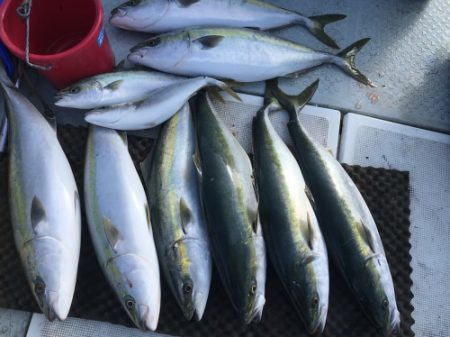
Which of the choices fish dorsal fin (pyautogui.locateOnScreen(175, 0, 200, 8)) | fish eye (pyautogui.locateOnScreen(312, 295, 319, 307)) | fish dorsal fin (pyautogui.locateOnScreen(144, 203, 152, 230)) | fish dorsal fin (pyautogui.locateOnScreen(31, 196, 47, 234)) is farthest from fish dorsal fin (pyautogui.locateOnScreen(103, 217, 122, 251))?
fish dorsal fin (pyautogui.locateOnScreen(175, 0, 200, 8))

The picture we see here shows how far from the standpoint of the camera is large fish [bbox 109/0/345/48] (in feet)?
7.87

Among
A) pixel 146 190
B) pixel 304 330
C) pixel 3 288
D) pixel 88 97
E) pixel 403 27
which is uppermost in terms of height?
pixel 403 27

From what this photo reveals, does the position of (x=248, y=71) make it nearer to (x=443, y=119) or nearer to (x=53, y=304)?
(x=443, y=119)

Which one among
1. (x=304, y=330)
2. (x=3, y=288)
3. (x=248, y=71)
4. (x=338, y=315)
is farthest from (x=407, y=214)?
(x=3, y=288)

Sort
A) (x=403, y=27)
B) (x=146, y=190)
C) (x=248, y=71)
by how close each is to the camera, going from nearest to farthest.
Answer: (x=146, y=190) < (x=248, y=71) < (x=403, y=27)

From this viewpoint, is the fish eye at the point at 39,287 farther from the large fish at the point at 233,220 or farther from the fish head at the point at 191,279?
the large fish at the point at 233,220

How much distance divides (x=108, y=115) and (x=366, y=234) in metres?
1.28

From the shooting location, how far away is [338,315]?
6.73 ft

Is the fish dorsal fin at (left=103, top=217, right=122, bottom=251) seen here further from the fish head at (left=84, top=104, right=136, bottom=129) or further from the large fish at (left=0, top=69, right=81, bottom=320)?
the fish head at (left=84, top=104, right=136, bottom=129)

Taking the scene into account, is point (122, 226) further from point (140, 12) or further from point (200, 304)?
point (140, 12)

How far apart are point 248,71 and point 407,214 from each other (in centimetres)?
108

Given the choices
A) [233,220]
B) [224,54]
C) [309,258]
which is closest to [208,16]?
[224,54]

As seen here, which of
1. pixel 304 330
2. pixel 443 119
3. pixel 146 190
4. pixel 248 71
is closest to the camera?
pixel 304 330

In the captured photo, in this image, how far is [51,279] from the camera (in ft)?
6.05
